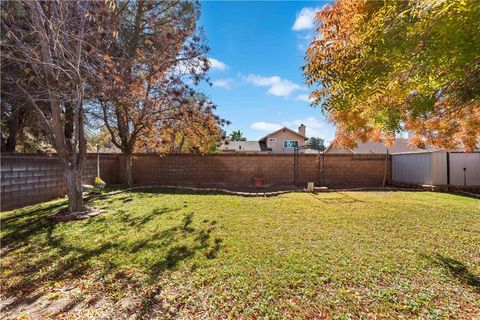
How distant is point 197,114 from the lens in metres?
9.96

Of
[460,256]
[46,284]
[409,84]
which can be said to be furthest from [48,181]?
[460,256]

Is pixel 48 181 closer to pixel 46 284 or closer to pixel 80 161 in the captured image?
pixel 80 161

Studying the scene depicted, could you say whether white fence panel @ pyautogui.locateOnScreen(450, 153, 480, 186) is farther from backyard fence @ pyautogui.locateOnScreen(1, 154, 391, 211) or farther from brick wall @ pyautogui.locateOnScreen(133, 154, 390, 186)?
brick wall @ pyautogui.locateOnScreen(133, 154, 390, 186)

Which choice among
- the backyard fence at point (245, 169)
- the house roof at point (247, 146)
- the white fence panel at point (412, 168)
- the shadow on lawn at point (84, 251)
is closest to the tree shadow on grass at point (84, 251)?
the shadow on lawn at point (84, 251)

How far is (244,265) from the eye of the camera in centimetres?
332

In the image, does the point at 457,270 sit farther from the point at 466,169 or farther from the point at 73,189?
the point at 466,169

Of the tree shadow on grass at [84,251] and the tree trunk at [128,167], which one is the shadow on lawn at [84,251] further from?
the tree trunk at [128,167]

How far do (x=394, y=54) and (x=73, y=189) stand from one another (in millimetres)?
7103

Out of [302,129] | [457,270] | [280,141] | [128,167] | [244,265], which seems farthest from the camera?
[302,129]

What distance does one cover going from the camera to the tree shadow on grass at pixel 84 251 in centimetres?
308

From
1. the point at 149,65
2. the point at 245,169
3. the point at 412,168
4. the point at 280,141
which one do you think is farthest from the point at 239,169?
the point at 280,141

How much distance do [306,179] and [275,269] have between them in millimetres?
9991

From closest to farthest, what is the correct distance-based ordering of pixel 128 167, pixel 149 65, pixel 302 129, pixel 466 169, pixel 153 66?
pixel 149 65, pixel 153 66, pixel 466 169, pixel 128 167, pixel 302 129

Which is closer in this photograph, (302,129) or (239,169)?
(239,169)
